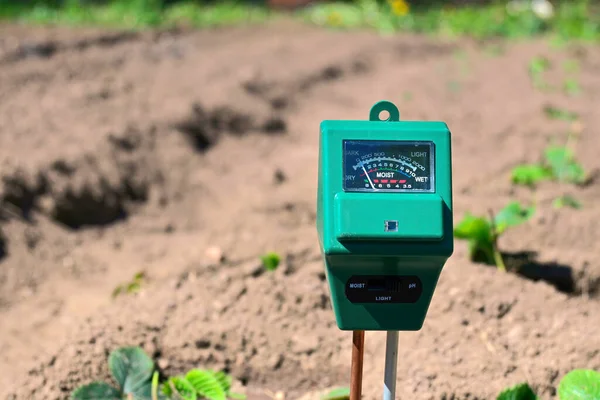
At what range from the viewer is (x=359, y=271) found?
1.78 meters

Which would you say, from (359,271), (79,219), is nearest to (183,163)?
(79,219)

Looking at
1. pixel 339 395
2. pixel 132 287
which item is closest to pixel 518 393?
pixel 339 395

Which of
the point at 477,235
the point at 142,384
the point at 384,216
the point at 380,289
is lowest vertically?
the point at 142,384

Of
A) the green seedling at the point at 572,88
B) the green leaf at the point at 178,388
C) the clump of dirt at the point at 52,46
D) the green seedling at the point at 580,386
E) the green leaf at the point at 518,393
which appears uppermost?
the clump of dirt at the point at 52,46

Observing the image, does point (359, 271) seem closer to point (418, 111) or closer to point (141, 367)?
point (141, 367)

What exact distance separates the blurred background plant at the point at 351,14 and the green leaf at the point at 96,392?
18.9ft

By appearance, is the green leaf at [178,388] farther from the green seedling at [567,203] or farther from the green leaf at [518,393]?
Answer: the green seedling at [567,203]

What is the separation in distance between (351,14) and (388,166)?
355 inches

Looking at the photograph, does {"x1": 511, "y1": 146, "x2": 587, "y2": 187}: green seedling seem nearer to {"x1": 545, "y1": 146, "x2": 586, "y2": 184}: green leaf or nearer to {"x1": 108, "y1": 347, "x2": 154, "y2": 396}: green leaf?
{"x1": 545, "y1": 146, "x2": 586, "y2": 184}: green leaf

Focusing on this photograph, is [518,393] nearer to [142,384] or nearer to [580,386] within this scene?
[580,386]

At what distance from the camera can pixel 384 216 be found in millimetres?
1692

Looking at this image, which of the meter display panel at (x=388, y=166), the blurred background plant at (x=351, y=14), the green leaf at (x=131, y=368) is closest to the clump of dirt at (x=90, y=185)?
the green leaf at (x=131, y=368)

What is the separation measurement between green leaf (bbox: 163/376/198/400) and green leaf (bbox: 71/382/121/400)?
0.15 m

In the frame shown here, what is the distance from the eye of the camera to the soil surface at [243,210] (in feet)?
8.52
